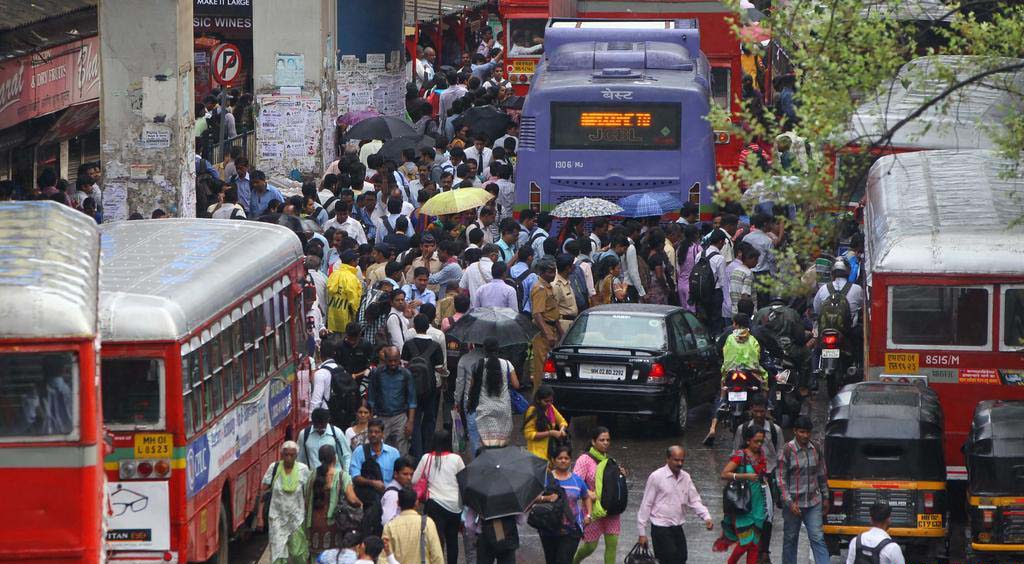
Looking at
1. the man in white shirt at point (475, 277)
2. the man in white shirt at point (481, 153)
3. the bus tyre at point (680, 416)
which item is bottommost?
the bus tyre at point (680, 416)

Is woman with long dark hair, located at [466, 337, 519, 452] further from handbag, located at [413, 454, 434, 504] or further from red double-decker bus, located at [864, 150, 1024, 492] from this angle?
red double-decker bus, located at [864, 150, 1024, 492]

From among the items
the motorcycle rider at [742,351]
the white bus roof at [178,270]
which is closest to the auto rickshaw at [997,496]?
the motorcycle rider at [742,351]

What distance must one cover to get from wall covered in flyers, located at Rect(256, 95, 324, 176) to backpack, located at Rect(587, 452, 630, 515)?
16152 millimetres

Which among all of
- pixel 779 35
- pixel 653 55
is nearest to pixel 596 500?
pixel 779 35

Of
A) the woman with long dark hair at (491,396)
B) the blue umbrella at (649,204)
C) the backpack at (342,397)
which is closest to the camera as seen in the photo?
the woman with long dark hair at (491,396)

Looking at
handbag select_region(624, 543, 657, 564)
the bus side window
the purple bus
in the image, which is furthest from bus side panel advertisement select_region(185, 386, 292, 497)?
the bus side window

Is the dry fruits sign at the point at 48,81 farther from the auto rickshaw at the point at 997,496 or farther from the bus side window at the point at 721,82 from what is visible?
the auto rickshaw at the point at 997,496

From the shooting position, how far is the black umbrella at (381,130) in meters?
27.9

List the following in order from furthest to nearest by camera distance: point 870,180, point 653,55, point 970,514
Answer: point 653,55
point 870,180
point 970,514

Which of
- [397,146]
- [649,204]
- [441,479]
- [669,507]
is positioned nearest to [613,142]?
[649,204]

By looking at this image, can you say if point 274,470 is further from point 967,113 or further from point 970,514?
point 967,113

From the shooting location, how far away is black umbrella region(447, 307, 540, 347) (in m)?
16.9

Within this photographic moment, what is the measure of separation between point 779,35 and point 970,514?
157 inches

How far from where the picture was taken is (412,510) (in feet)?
41.2
